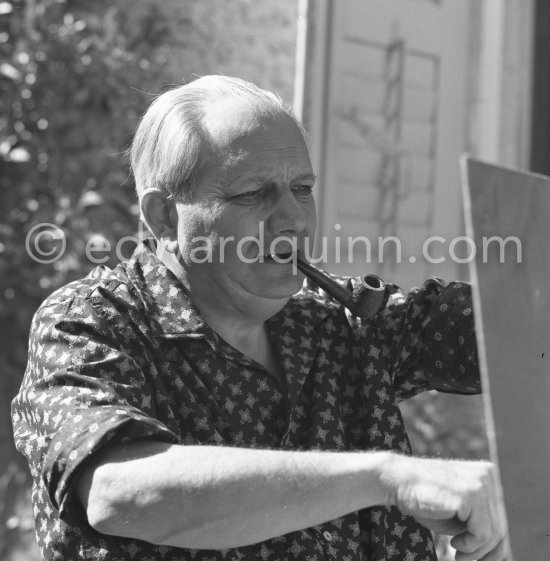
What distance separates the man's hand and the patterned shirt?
1.05 feet

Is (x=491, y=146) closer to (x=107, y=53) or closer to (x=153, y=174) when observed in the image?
(x=107, y=53)

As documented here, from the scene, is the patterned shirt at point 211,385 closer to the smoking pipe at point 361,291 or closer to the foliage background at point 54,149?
the smoking pipe at point 361,291

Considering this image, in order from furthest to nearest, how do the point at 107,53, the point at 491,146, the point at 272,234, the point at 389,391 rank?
the point at 491,146 < the point at 107,53 < the point at 389,391 < the point at 272,234

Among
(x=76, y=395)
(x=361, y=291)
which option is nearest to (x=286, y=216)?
(x=361, y=291)

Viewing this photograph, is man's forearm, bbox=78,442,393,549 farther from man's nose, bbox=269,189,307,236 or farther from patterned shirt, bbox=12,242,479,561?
man's nose, bbox=269,189,307,236

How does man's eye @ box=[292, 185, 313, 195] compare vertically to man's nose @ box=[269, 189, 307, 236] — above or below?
above

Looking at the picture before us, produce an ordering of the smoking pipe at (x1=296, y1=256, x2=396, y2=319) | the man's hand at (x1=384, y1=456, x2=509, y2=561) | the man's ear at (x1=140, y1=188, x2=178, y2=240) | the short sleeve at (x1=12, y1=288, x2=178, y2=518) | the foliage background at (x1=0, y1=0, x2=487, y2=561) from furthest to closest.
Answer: the foliage background at (x1=0, y1=0, x2=487, y2=561)
the man's ear at (x1=140, y1=188, x2=178, y2=240)
the smoking pipe at (x1=296, y1=256, x2=396, y2=319)
the short sleeve at (x1=12, y1=288, x2=178, y2=518)
the man's hand at (x1=384, y1=456, x2=509, y2=561)

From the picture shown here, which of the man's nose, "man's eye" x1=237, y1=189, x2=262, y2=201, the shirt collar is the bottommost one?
the shirt collar

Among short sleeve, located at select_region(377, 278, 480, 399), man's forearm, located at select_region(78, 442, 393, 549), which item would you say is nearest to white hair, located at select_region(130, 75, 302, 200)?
short sleeve, located at select_region(377, 278, 480, 399)

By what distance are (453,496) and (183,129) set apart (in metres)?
0.78

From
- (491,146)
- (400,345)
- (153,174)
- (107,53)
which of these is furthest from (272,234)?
(491,146)

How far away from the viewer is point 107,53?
334cm

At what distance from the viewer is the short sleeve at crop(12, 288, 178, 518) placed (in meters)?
1.21

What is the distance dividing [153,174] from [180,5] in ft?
8.30
